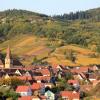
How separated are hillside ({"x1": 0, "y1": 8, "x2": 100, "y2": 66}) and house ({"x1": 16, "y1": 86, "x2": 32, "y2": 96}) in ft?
170

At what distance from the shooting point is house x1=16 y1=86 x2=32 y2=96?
60881 millimetres

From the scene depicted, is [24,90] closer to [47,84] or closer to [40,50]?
[47,84]

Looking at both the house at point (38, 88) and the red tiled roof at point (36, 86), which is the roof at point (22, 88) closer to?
the house at point (38, 88)

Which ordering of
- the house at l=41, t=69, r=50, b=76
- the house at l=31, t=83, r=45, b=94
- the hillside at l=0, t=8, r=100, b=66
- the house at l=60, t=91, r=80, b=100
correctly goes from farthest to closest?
the hillside at l=0, t=8, r=100, b=66 < the house at l=41, t=69, r=50, b=76 < the house at l=31, t=83, r=45, b=94 < the house at l=60, t=91, r=80, b=100

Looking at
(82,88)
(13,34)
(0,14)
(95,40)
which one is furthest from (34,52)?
(0,14)

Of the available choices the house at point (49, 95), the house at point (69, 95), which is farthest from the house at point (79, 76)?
the house at point (49, 95)

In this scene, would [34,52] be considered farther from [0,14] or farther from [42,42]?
[0,14]

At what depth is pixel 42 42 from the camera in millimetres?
138750

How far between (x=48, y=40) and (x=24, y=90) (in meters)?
79.3

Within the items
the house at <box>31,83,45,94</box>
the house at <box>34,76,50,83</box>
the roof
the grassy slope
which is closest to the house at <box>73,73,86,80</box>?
the house at <box>34,76,50,83</box>

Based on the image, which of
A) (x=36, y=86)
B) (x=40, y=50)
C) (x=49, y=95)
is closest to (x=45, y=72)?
(x=36, y=86)

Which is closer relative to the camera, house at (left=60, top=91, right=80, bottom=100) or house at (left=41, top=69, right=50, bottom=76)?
house at (left=60, top=91, right=80, bottom=100)

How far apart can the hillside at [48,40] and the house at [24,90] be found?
5180cm

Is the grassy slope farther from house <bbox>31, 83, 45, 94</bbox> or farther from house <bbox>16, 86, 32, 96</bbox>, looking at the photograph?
house <bbox>16, 86, 32, 96</bbox>
